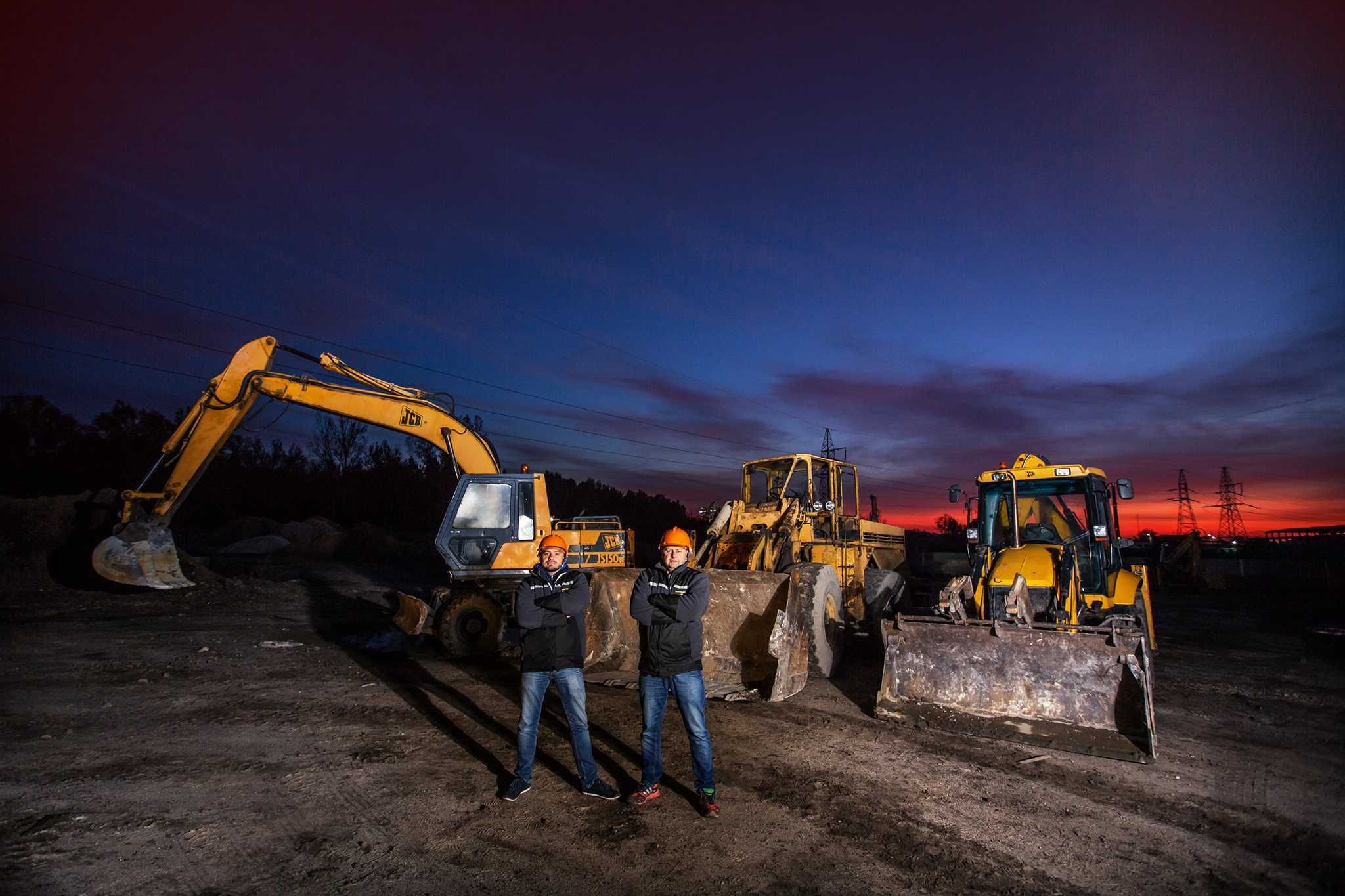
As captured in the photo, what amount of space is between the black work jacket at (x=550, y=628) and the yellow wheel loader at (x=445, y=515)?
5618mm

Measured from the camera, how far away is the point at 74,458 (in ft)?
117

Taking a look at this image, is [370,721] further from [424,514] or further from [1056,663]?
[424,514]

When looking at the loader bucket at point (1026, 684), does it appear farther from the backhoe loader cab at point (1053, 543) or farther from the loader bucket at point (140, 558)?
the loader bucket at point (140, 558)

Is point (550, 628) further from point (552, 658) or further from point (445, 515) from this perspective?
point (445, 515)

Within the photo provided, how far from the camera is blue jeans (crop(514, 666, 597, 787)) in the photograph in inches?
188

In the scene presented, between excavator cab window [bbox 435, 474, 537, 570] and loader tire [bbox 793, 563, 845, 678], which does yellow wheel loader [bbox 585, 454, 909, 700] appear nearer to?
loader tire [bbox 793, 563, 845, 678]

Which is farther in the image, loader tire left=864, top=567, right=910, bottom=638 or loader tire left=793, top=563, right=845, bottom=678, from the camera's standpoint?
loader tire left=864, top=567, right=910, bottom=638

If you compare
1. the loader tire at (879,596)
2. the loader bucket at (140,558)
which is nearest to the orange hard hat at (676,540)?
the loader tire at (879,596)

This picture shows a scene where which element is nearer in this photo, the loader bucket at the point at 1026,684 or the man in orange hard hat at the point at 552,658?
the man in orange hard hat at the point at 552,658

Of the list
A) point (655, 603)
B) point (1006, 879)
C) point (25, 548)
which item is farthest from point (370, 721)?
point (25, 548)

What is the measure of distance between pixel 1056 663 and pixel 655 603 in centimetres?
395

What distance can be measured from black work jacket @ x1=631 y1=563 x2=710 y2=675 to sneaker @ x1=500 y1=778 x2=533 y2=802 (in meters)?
1.21

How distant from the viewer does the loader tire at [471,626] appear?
10.1 m

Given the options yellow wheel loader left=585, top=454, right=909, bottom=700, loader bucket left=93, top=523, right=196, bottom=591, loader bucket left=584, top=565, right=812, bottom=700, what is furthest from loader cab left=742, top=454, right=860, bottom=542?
loader bucket left=93, top=523, right=196, bottom=591
